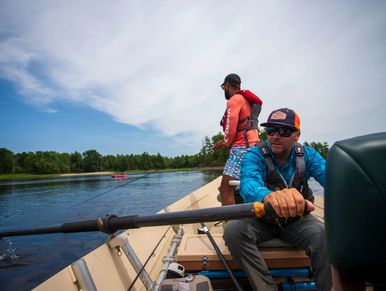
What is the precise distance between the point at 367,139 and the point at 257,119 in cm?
360

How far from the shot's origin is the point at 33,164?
265ft

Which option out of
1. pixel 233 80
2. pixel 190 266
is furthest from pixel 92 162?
pixel 190 266

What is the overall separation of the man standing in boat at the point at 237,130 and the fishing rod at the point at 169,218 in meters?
2.20

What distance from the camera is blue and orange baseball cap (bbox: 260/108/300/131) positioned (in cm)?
243

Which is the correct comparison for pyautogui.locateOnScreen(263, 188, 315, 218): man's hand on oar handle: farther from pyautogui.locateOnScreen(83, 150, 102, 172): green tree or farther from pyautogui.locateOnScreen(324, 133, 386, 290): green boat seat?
pyautogui.locateOnScreen(83, 150, 102, 172): green tree

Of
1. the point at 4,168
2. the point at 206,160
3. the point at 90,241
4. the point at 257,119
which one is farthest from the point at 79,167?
the point at 257,119

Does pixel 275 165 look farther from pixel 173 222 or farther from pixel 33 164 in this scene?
pixel 33 164

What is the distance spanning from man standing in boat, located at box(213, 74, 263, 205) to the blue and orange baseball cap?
1275 millimetres

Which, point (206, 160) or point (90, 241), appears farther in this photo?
point (206, 160)

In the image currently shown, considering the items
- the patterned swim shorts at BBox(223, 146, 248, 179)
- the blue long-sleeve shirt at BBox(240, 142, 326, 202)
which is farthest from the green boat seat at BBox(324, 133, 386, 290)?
the patterned swim shorts at BBox(223, 146, 248, 179)

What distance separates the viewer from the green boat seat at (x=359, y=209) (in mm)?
596

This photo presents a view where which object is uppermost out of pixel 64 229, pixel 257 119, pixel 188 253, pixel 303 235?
pixel 257 119

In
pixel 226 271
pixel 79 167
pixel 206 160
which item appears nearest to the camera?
pixel 226 271

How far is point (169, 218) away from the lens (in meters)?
1.57
